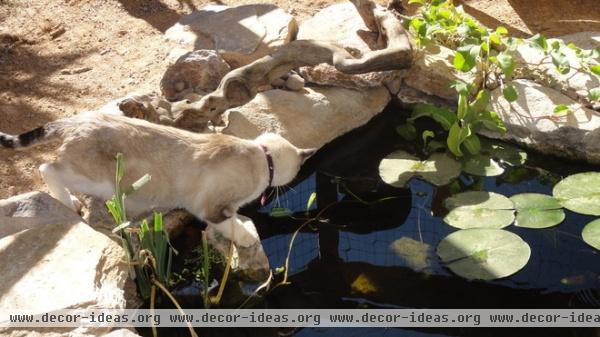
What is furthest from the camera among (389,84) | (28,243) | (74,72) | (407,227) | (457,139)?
(74,72)

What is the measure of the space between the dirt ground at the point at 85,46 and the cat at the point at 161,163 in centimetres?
94

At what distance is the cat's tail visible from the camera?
462 centimetres

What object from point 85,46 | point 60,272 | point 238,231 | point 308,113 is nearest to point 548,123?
point 308,113

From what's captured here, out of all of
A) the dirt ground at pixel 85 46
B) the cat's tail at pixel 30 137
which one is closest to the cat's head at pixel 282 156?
the cat's tail at pixel 30 137

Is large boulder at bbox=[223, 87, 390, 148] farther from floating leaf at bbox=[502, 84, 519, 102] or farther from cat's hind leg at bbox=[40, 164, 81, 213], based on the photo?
cat's hind leg at bbox=[40, 164, 81, 213]

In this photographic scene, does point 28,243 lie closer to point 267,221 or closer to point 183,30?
point 267,221

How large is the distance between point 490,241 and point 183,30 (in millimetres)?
3920

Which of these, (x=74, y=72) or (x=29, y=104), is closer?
(x=29, y=104)

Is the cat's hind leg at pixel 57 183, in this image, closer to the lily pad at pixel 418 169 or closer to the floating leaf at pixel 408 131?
the lily pad at pixel 418 169

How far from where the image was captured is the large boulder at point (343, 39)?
640 centimetres

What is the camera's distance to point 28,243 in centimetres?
421

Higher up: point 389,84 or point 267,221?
point 389,84

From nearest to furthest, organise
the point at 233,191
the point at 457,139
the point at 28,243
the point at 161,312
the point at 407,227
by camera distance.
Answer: the point at 28,243
the point at 161,312
the point at 233,191
the point at 407,227
the point at 457,139

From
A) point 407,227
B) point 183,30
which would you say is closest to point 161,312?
point 407,227
